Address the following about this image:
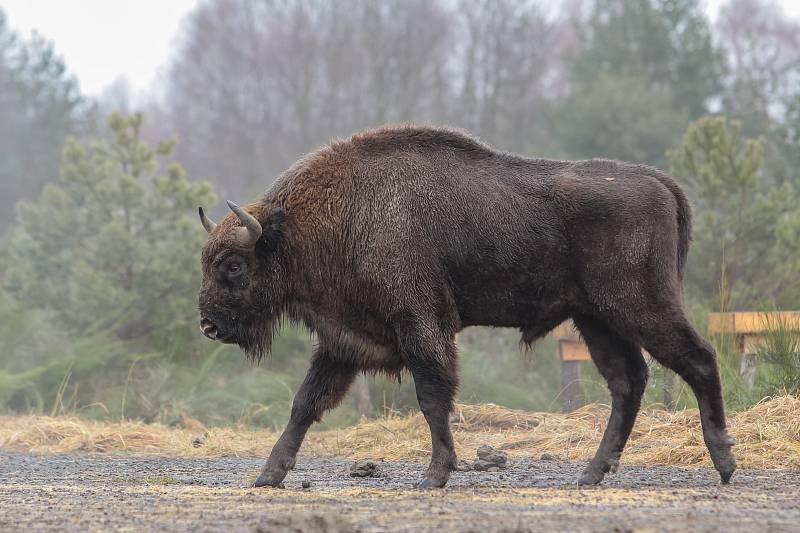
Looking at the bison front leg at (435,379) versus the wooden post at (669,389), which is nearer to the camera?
the bison front leg at (435,379)

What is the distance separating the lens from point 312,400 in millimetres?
8023

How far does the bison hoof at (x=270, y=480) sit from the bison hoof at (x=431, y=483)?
3.32 feet

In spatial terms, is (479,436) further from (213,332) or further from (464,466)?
(213,332)

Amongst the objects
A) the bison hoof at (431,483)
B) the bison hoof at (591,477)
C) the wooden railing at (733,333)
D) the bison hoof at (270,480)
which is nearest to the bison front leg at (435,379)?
the bison hoof at (431,483)

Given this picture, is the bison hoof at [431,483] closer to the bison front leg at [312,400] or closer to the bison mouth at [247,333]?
the bison front leg at [312,400]

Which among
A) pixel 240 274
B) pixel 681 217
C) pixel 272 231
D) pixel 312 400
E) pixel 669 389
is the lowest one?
pixel 669 389

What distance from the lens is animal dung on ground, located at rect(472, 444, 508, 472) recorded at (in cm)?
877

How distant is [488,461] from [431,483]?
1.50 metres

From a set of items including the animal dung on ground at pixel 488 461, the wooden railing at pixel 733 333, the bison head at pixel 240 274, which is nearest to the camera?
the bison head at pixel 240 274

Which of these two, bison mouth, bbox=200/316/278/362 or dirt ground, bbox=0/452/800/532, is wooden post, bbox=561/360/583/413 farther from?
bison mouth, bbox=200/316/278/362

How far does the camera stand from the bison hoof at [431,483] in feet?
24.1

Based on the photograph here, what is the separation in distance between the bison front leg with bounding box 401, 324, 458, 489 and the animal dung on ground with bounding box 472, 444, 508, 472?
121 cm

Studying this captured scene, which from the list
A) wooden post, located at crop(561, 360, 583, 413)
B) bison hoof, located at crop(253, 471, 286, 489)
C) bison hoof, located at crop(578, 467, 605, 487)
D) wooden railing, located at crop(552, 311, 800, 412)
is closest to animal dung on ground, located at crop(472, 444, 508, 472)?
bison hoof, located at crop(578, 467, 605, 487)

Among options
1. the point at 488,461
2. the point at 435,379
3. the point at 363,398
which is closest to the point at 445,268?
the point at 435,379
